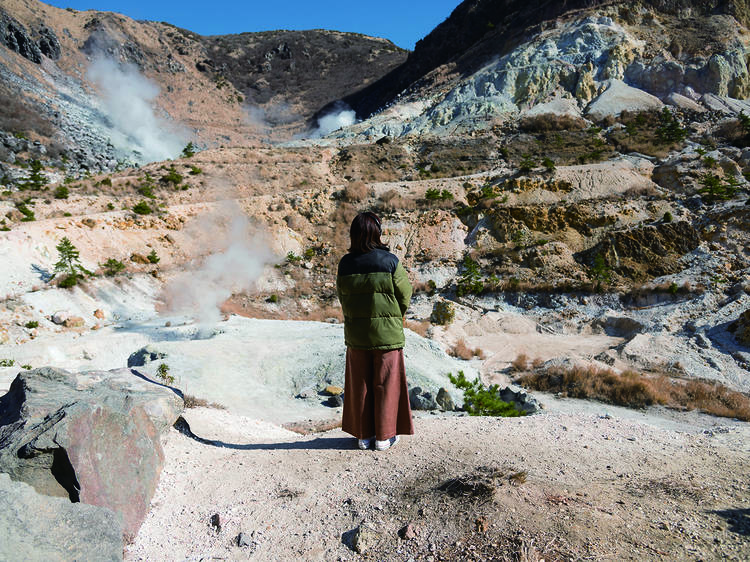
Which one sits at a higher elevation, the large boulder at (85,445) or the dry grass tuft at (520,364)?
the large boulder at (85,445)

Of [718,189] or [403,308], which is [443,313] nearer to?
[403,308]

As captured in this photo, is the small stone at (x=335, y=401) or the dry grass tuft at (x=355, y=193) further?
the dry grass tuft at (x=355, y=193)

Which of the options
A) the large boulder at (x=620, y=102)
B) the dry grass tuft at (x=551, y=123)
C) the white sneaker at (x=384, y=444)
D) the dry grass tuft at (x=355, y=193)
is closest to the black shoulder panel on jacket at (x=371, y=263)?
the white sneaker at (x=384, y=444)

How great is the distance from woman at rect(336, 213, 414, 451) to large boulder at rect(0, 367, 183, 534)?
5.52 feet

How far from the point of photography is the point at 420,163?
29547mm

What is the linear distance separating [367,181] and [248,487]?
25.2 metres

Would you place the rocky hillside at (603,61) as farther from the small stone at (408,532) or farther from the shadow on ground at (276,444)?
the small stone at (408,532)

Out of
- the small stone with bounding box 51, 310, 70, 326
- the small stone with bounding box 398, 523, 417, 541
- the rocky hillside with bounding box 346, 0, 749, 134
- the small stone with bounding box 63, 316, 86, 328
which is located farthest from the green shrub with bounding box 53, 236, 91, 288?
the rocky hillside with bounding box 346, 0, 749, 134

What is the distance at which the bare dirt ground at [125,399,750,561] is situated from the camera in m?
2.56

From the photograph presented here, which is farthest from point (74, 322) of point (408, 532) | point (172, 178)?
point (408, 532)

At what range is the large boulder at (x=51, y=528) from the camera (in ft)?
7.54

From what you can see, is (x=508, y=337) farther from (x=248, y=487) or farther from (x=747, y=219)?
(x=248, y=487)

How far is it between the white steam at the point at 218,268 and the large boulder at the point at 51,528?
38.4 ft

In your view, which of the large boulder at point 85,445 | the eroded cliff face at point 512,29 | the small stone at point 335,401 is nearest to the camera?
the large boulder at point 85,445
